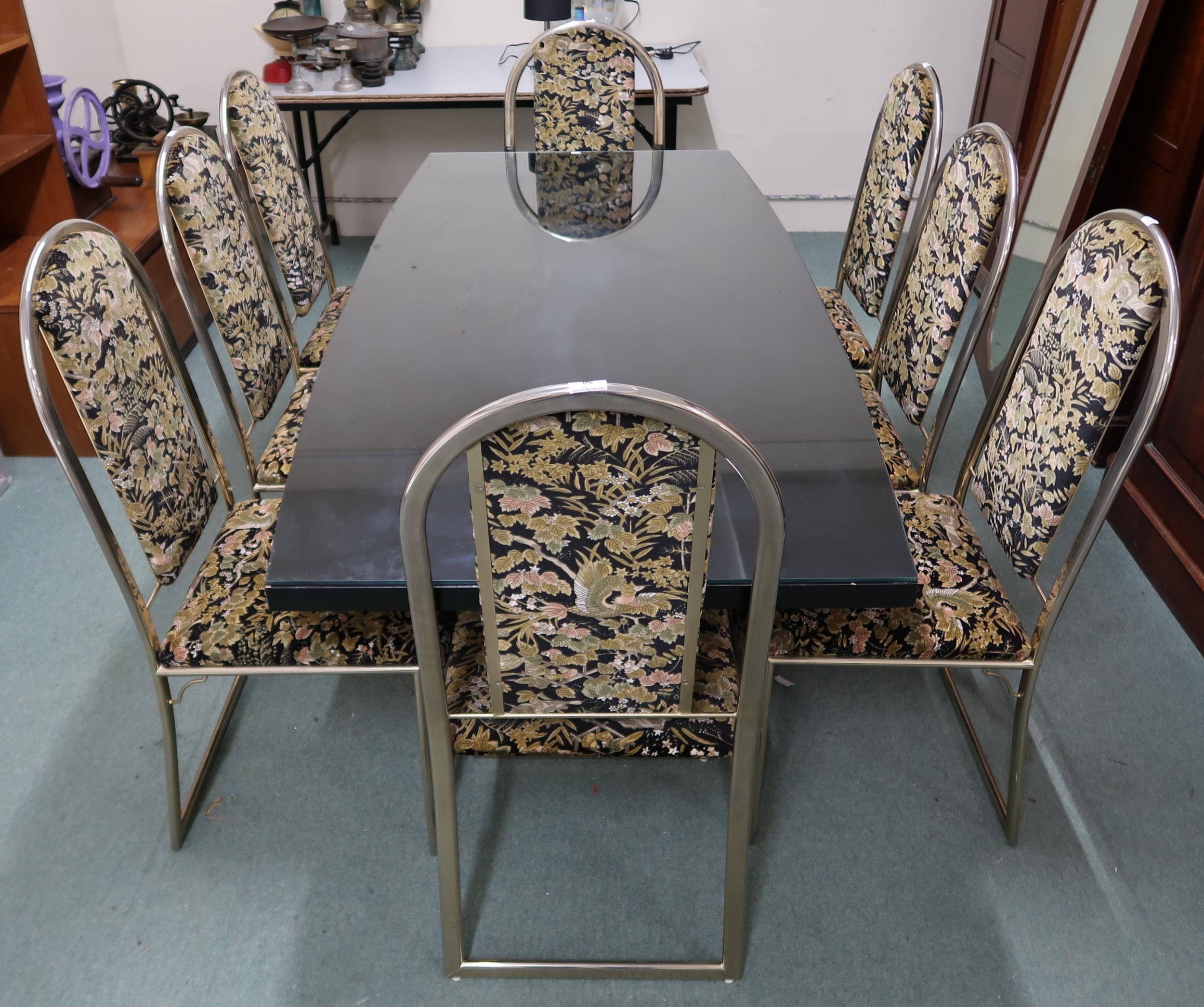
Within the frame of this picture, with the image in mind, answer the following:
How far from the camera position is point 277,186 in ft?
6.81

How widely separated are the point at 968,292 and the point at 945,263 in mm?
Answer: 101

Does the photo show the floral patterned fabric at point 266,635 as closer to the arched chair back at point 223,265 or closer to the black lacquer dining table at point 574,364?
the black lacquer dining table at point 574,364

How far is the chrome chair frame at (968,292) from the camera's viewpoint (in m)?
1.60

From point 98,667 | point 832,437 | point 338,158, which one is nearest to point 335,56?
point 338,158

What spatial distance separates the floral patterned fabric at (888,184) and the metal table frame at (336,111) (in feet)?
2.60

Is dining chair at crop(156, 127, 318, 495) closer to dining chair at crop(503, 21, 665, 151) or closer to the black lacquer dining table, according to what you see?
the black lacquer dining table

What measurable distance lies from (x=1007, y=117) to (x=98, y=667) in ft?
9.92

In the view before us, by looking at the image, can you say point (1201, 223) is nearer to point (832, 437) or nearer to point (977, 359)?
point (977, 359)

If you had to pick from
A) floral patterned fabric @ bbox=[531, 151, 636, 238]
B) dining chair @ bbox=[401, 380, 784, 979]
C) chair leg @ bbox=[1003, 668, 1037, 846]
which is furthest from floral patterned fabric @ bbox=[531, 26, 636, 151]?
chair leg @ bbox=[1003, 668, 1037, 846]

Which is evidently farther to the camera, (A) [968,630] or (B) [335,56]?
(B) [335,56]

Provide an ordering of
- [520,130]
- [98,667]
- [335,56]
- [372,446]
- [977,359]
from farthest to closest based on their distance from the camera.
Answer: [520,130] < [335,56] < [977,359] < [98,667] < [372,446]

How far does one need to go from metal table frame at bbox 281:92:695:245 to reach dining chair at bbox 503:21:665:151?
8.4 inches

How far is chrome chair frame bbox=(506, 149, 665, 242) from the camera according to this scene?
2.03m

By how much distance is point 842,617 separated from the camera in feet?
4.77
